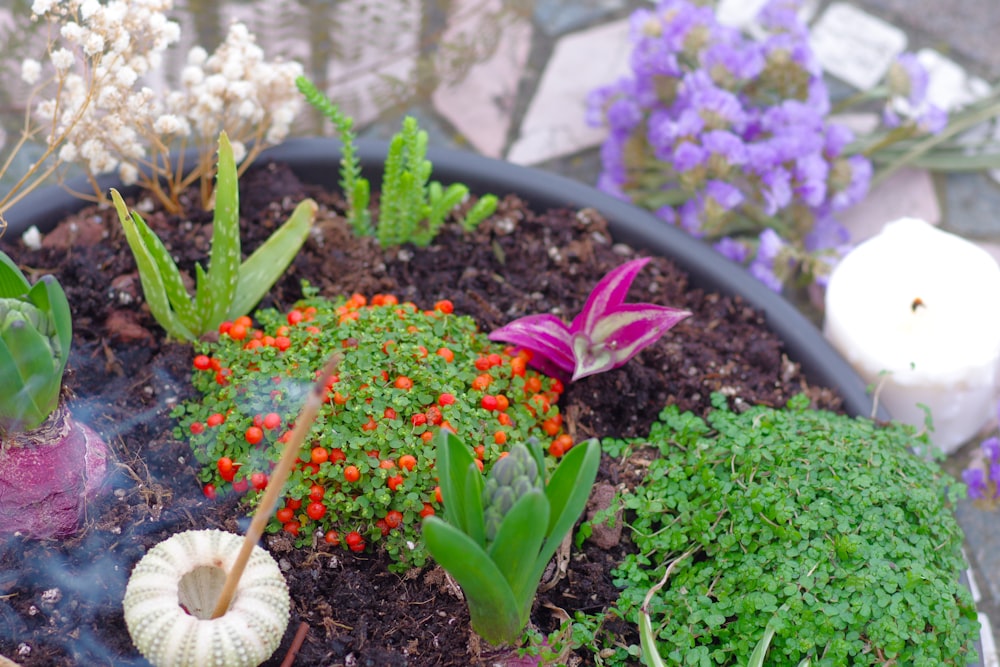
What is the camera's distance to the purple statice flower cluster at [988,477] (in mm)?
1782

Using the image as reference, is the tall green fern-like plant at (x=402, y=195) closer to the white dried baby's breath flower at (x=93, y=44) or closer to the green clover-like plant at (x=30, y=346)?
the white dried baby's breath flower at (x=93, y=44)

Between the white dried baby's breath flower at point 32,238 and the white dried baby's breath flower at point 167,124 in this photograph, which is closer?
the white dried baby's breath flower at point 167,124

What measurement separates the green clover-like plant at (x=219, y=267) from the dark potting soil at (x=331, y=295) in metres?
0.07

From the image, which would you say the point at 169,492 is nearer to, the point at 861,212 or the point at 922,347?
the point at 922,347

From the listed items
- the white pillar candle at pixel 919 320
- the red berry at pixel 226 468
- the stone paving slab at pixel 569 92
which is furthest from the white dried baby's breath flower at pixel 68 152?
the white pillar candle at pixel 919 320

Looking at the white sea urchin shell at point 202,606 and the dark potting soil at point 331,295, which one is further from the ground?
the white sea urchin shell at point 202,606

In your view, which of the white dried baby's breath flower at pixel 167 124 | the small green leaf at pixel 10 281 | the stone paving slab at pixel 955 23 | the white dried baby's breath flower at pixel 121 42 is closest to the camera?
the small green leaf at pixel 10 281

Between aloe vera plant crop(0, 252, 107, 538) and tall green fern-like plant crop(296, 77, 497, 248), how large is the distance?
22.9 inches

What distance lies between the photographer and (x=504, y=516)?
112 cm

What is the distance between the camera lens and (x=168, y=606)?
1.13 metres

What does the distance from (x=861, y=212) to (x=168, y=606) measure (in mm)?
2030

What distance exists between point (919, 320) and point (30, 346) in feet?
4.79

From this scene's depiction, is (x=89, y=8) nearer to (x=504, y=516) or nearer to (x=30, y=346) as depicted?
(x=30, y=346)

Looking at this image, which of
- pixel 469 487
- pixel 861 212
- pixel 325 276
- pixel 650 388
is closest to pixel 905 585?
pixel 650 388
